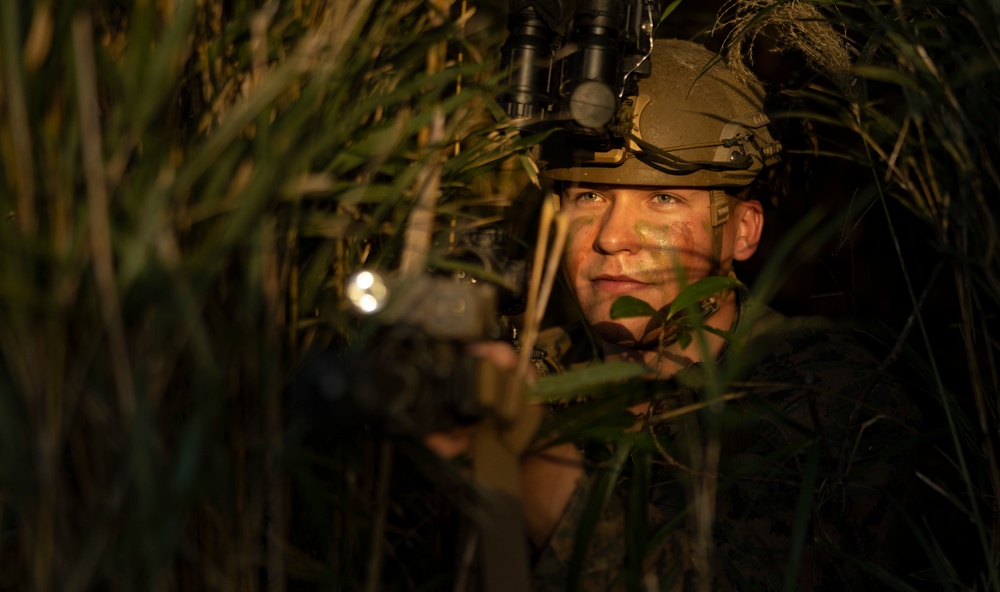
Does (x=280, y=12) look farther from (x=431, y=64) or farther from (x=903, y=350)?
(x=903, y=350)

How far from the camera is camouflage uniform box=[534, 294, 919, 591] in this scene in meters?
1.57

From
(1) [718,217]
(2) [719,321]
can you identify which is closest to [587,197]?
(1) [718,217]

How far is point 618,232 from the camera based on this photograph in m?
2.69

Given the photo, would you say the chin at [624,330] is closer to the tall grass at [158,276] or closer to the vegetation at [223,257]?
the vegetation at [223,257]

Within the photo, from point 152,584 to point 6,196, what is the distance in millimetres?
450

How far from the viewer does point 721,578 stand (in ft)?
6.00

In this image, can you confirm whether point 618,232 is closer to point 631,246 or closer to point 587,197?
point 631,246

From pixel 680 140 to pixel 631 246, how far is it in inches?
13.0

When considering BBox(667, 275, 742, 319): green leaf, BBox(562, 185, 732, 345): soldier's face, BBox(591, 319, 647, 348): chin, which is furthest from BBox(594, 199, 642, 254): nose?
BBox(667, 275, 742, 319): green leaf

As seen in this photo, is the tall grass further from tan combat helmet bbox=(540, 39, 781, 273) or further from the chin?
the chin

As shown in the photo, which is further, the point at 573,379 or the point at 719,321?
the point at 719,321

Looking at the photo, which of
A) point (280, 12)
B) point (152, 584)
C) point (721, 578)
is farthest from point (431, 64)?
point (721, 578)

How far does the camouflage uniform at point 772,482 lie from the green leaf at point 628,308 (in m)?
0.15

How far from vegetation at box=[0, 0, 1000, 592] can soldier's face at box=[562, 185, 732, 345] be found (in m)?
0.90
